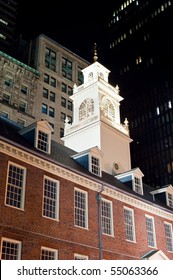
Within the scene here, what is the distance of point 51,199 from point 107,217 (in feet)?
18.6

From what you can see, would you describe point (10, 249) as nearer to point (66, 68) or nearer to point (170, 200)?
point (170, 200)

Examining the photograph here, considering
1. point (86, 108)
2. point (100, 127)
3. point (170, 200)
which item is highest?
point (86, 108)

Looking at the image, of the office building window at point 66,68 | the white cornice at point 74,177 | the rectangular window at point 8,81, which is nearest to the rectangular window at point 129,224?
the white cornice at point 74,177

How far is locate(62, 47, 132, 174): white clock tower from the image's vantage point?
38781 mm

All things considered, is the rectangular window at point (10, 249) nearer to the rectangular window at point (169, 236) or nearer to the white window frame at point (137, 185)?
the white window frame at point (137, 185)

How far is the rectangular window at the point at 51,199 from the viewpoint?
24.1 meters

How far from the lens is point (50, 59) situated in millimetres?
68812

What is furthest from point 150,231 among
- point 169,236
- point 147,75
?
point 147,75

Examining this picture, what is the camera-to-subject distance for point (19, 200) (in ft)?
73.7

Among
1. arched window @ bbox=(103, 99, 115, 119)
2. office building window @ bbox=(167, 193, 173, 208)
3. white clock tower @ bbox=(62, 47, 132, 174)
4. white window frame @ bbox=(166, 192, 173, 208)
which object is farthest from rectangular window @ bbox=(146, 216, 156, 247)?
arched window @ bbox=(103, 99, 115, 119)

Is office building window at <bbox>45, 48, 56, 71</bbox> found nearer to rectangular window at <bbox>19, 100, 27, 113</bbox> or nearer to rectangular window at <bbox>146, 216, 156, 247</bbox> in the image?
rectangular window at <bbox>19, 100, 27, 113</bbox>

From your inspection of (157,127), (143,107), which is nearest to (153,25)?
(143,107)

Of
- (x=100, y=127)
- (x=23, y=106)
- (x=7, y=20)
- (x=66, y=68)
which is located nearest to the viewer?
(x=100, y=127)

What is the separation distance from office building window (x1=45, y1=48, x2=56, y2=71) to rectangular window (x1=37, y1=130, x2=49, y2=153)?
4217 centimetres
